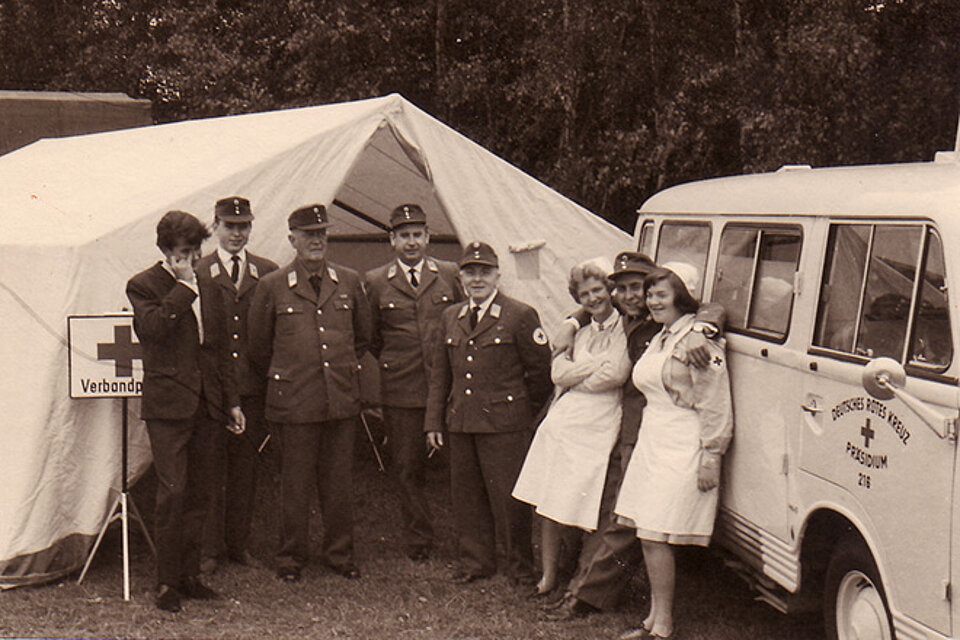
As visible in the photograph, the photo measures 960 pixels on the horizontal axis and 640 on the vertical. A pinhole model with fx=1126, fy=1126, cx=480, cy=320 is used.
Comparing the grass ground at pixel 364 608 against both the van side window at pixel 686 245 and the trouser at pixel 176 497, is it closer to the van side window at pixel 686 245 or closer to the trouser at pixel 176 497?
the trouser at pixel 176 497

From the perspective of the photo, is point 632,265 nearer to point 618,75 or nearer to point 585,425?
point 585,425

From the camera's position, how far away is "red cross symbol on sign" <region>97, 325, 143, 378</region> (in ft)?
20.0

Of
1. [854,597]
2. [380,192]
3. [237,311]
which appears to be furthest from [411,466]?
[380,192]

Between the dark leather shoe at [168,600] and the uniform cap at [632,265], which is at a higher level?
the uniform cap at [632,265]

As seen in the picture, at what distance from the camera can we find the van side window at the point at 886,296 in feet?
12.7

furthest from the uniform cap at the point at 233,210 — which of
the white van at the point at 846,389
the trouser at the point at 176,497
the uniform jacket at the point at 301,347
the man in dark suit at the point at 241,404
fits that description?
the white van at the point at 846,389

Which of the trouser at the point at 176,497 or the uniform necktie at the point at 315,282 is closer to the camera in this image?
the trouser at the point at 176,497

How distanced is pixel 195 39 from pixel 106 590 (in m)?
13.5

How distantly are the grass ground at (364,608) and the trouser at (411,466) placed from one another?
168 millimetres

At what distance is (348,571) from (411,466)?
741mm

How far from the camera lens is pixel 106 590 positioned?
6066 millimetres

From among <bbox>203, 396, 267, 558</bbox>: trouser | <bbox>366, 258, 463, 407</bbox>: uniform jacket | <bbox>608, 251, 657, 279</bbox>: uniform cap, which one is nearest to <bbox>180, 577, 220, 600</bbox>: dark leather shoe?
<bbox>203, 396, 267, 558</bbox>: trouser

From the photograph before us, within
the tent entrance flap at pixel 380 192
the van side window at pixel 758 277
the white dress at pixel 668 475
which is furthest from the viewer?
the tent entrance flap at pixel 380 192

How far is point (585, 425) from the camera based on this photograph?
5719 millimetres
